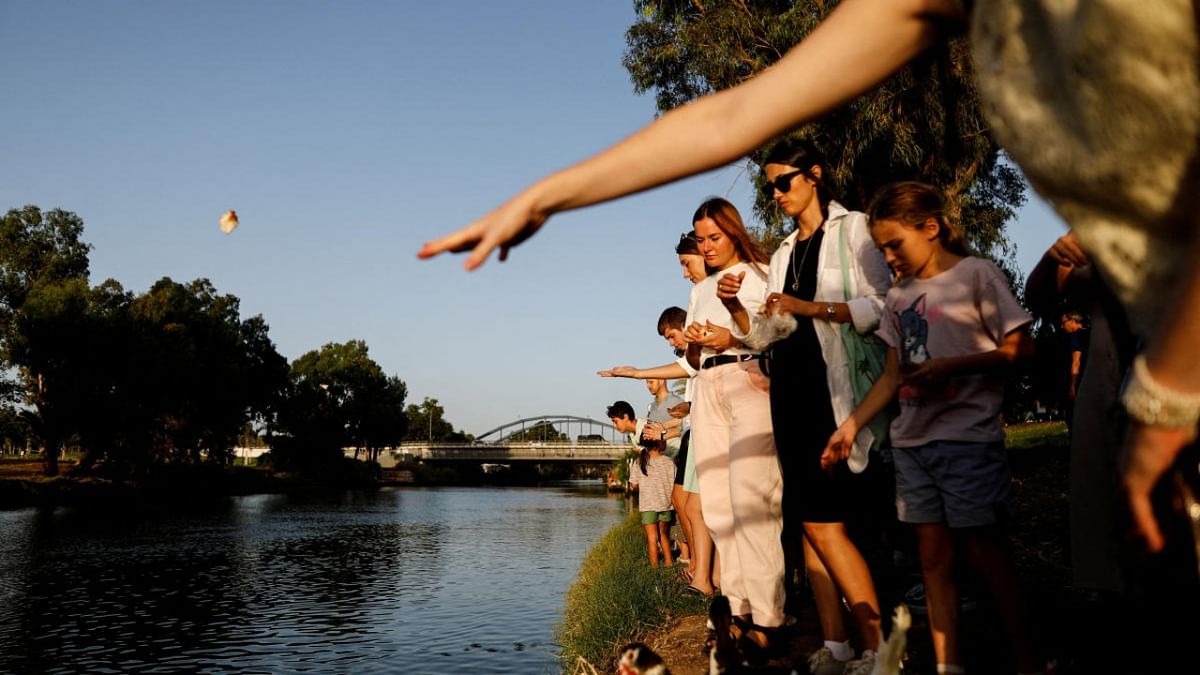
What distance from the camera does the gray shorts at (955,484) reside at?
11.1 feet

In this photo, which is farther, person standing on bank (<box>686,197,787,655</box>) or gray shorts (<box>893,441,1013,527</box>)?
person standing on bank (<box>686,197,787,655</box>)

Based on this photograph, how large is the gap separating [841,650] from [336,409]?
289 ft

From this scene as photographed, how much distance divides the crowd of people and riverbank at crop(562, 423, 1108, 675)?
46 cm

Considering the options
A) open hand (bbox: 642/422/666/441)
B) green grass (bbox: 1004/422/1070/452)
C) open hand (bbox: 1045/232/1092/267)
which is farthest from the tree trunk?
open hand (bbox: 1045/232/1092/267)

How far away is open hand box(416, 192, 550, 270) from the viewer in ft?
3.93

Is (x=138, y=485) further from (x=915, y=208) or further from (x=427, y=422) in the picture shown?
(x=427, y=422)

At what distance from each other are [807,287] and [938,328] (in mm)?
765

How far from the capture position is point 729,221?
496cm

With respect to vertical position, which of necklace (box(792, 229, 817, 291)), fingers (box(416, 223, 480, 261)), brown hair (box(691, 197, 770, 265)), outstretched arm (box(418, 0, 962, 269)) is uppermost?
brown hair (box(691, 197, 770, 265))

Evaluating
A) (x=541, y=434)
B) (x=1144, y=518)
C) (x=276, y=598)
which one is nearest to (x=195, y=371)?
(x=276, y=598)

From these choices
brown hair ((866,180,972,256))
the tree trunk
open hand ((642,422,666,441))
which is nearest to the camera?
brown hair ((866,180,972,256))

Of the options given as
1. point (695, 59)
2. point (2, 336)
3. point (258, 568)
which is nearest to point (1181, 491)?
point (695, 59)

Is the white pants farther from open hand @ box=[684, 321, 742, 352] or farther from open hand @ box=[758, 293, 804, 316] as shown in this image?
open hand @ box=[758, 293, 804, 316]

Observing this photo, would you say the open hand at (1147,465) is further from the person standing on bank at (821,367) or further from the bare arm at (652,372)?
the bare arm at (652,372)
